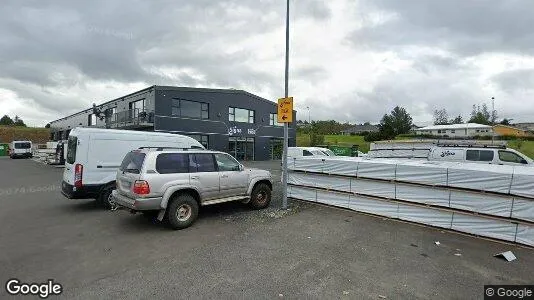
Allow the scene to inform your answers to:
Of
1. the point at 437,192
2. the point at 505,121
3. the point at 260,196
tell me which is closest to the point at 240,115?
the point at 260,196

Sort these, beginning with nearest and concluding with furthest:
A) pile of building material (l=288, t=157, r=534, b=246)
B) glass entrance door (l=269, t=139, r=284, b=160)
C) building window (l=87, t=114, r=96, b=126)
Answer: pile of building material (l=288, t=157, r=534, b=246) < glass entrance door (l=269, t=139, r=284, b=160) < building window (l=87, t=114, r=96, b=126)

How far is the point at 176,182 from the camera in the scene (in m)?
6.88

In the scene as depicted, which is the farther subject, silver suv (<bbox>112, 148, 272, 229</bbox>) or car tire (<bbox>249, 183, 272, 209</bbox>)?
car tire (<bbox>249, 183, 272, 209</bbox>)

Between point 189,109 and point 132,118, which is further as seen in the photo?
point 189,109

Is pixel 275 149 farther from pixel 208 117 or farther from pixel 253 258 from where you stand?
pixel 253 258

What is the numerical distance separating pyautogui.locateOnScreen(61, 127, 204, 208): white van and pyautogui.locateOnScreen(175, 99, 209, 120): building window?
17.6 m

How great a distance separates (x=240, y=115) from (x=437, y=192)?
2607 centimetres

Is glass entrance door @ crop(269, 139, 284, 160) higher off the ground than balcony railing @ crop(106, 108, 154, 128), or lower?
lower

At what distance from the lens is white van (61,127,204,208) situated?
859cm

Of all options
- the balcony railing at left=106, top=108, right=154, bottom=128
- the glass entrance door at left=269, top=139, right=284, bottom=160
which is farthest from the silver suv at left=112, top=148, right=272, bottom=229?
the glass entrance door at left=269, top=139, right=284, bottom=160

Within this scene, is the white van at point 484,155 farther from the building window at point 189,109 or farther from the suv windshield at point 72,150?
the building window at point 189,109

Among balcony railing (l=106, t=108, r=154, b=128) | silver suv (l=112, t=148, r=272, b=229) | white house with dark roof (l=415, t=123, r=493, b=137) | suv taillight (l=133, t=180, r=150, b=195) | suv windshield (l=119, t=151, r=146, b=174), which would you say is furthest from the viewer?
white house with dark roof (l=415, t=123, r=493, b=137)

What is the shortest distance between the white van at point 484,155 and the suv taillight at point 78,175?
1581 centimetres

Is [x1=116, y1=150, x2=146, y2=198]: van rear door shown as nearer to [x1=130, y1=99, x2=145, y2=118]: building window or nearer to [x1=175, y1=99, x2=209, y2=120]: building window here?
[x1=175, y1=99, x2=209, y2=120]: building window
